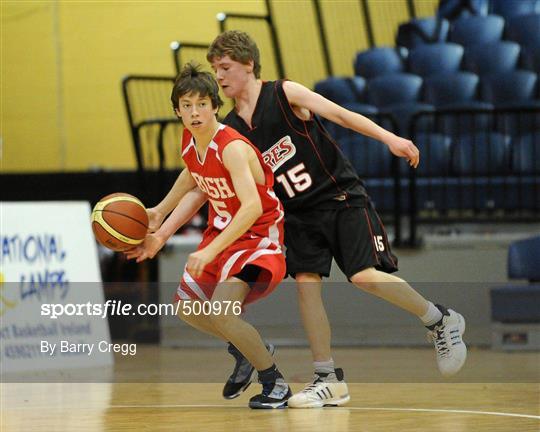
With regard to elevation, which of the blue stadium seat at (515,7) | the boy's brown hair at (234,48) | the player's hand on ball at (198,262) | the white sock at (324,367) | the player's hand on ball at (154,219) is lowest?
the white sock at (324,367)

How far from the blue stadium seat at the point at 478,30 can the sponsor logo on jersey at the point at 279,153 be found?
492cm

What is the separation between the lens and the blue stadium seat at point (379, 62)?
32.7ft

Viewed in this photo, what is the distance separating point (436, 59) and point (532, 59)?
784 mm

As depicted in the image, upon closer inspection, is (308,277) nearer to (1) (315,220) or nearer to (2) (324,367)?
(1) (315,220)

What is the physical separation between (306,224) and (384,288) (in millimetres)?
470

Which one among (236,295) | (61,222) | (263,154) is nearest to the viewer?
(236,295)

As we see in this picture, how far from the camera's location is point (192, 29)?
10.6 metres

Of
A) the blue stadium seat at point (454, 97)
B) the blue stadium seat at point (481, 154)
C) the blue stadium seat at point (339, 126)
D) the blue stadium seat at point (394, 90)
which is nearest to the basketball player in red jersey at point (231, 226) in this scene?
the blue stadium seat at point (481, 154)

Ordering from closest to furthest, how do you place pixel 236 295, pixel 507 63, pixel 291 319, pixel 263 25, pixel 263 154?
pixel 236 295, pixel 263 154, pixel 291 319, pixel 507 63, pixel 263 25

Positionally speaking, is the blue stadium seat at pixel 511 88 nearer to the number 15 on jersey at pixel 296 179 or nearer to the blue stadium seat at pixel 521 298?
the blue stadium seat at pixel 521 298

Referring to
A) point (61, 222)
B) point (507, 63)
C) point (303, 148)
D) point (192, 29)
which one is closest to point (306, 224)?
point (303, 148)

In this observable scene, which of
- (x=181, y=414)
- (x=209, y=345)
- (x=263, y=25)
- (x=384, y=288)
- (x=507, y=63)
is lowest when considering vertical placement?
(x=209, y=345)

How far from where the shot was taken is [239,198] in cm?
483

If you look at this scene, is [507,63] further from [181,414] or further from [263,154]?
[181,414]
